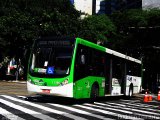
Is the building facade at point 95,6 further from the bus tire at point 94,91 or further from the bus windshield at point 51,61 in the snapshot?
the bus windshield at point 51,61

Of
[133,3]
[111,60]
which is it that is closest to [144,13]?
[111,60]

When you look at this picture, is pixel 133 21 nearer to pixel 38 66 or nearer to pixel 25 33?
pixel 25 33

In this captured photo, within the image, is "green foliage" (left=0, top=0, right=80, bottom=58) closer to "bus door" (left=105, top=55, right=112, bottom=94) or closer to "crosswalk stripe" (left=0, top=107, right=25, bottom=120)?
"bus door" (left=105, top=55, right=112, bottom=94)

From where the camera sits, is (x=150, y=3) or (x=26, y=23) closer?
(x=26, y=23)

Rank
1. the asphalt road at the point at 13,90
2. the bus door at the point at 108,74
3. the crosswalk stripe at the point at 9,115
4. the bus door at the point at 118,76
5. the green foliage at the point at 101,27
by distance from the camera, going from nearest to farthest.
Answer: the crosswalk stripe at the point at 9,115 → the bus door at the point at 108,74 → the bus door at the point at 118,76 → the asphalt road at the point at 13,90 → the green foliage at the point at 101,27

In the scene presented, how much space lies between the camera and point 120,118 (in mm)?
11711

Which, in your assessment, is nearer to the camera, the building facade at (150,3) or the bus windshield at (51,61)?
the bus windshield at (51,61)

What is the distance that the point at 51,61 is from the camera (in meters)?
16.1

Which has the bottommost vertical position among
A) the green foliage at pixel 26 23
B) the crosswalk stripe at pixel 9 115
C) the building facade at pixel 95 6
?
the crosswalk stripe at pixel 9 115

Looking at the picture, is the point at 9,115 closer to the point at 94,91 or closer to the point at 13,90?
the point at 94,91

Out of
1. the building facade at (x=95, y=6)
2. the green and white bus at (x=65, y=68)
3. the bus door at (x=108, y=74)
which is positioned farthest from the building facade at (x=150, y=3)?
the green and white bus at (x=65, y=68)

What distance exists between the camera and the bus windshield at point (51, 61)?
16.0 meters

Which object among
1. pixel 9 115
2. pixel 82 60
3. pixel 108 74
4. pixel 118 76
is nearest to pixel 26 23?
pixel 118 76

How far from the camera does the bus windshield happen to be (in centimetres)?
1598
